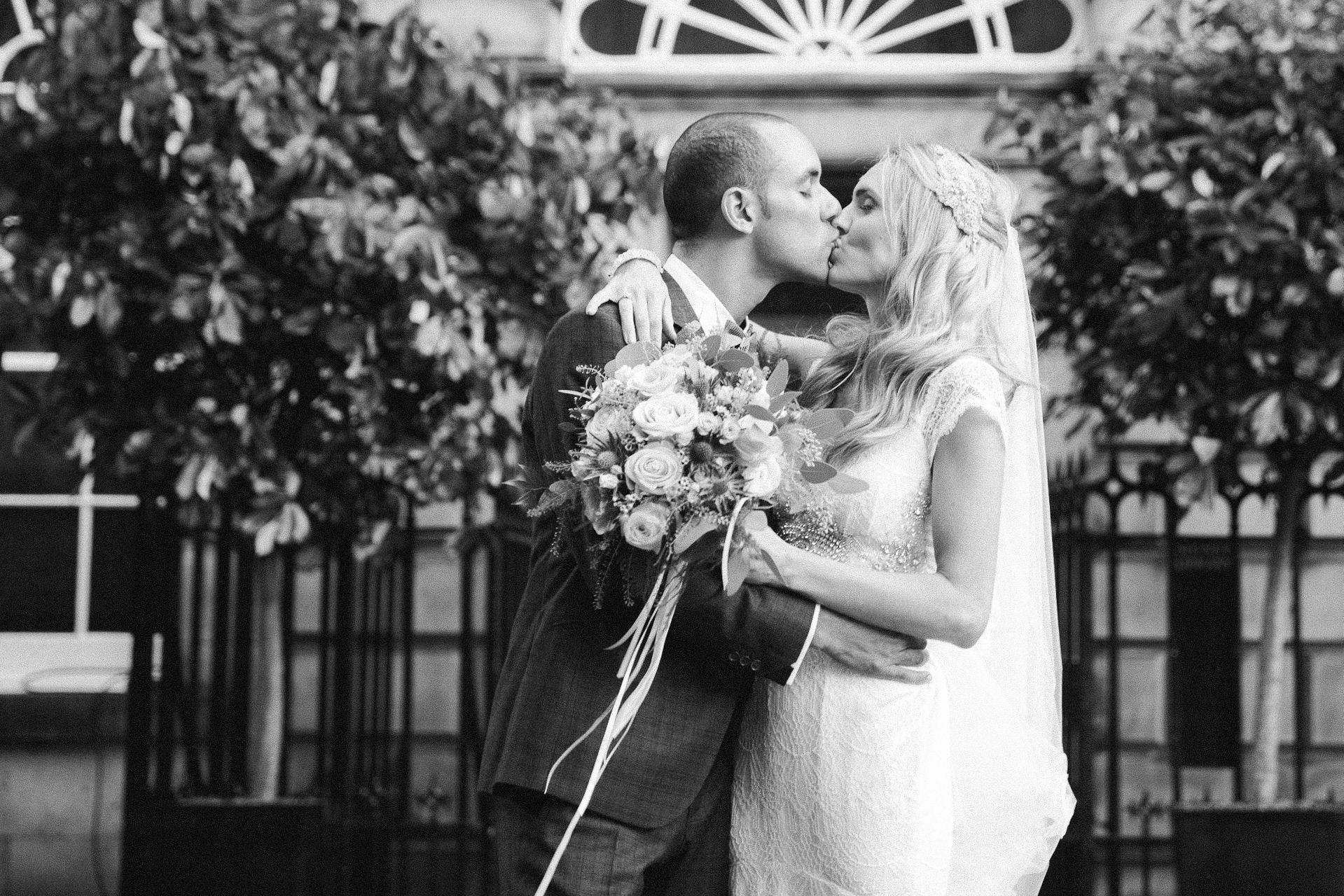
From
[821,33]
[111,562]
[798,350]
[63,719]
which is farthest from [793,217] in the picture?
[111,562]

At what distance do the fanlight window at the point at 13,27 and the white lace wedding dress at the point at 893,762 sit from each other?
7049 mm

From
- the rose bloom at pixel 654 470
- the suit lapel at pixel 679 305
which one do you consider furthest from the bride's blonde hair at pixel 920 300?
the rose bloom at pixel 654 470

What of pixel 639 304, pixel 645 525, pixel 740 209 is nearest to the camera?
pixel 645 525

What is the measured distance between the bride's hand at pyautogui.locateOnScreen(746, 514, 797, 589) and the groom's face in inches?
30.5

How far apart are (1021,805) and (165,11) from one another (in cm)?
406

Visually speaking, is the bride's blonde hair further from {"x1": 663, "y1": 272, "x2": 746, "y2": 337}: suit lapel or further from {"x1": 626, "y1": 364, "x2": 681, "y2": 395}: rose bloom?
{"x1": 626, "y1": 364, "x2": 681, "y2": 395}: rose bloom

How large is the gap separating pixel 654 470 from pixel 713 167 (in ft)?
3.30

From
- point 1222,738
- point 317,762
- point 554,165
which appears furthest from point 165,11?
point 1222,738

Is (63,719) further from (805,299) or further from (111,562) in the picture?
(805,299)

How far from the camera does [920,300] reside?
3.39 metres

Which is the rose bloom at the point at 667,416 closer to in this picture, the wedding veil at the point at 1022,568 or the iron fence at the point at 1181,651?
the wedding veil at the point at 1022,568

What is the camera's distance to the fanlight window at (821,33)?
862 centimetres

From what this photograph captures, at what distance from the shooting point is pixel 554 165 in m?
6.05

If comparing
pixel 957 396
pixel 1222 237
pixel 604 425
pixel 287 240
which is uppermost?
pixel 1222 237
